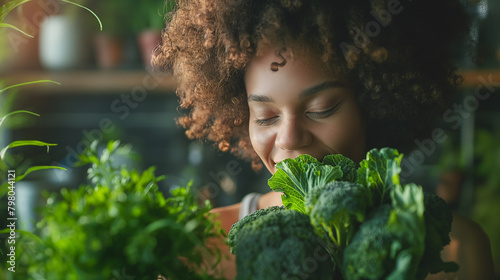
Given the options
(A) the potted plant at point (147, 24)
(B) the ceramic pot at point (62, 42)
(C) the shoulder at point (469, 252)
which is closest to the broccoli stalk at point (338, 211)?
(C) the shoulder at point (469, 252)

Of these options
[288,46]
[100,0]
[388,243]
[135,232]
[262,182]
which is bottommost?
[262,182]

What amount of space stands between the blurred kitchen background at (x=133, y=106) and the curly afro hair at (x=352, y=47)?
0.90 m

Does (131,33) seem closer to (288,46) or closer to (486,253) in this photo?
(288,46)

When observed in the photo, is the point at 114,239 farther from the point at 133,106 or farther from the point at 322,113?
the point at 133,106

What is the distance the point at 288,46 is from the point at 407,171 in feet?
4.74

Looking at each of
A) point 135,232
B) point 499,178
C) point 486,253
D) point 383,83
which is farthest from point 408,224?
point 499,178

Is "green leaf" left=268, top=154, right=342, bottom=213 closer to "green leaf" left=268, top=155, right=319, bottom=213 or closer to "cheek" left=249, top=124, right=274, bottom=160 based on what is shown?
"green leaf" left=268, top=155, right=319, bottom=213

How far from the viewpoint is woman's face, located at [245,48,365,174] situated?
81cm

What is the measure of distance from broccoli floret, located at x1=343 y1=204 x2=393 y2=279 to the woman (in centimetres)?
27

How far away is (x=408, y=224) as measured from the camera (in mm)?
530

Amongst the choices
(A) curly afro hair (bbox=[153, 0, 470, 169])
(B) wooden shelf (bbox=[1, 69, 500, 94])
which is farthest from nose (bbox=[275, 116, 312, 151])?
(B) wooden shelf (bbox=[1, 69, 500, 94])

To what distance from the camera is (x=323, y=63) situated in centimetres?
82

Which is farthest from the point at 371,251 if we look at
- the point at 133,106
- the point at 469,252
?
the point at 133,106

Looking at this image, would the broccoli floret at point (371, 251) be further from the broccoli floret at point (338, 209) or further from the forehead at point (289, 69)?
the forehead at point (289, 69)
